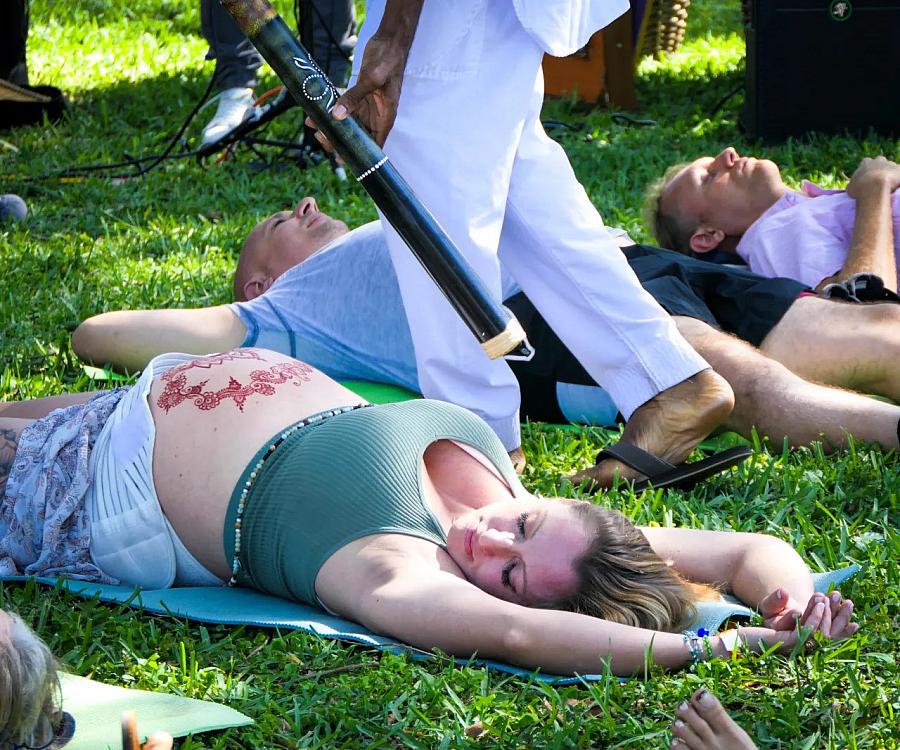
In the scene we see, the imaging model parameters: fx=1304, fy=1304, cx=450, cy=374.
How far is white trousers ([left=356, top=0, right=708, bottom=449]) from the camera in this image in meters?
2.95

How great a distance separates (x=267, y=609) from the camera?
7.98 feet

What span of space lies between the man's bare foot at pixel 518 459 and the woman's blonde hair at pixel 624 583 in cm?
84

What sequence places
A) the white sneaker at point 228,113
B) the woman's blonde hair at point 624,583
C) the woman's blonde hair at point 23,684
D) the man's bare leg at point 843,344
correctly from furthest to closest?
the white sneaker at point 228,113
the man's bare leg at point 843,344
the woman's blonde hair at point 624,583
the woman's blonde hair at point 23,684

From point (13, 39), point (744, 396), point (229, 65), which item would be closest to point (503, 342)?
point (744, 396)

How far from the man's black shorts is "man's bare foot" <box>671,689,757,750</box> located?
172 cm

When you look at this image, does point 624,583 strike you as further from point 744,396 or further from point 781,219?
point 781,219

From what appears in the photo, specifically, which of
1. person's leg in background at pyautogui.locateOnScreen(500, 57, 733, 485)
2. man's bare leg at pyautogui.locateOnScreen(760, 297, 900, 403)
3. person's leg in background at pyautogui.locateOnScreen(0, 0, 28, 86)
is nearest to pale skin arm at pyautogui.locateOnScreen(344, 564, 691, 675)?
person's leg in background at pyautogui.locateOnScreen(500, 57, 733, 485)

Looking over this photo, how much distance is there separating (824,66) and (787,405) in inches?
132

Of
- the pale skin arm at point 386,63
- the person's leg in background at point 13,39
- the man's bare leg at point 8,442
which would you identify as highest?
the person's leg in background at point 13,39

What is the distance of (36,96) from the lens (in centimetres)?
663

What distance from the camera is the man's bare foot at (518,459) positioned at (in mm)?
3178

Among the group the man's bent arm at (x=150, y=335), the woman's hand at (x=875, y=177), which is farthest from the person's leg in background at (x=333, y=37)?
the woman's hand at (x=875, y=177)

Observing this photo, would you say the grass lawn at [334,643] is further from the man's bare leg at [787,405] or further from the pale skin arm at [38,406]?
the pale skin arm at [38,406]

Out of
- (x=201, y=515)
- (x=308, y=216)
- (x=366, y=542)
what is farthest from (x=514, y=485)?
(x=308, y=216)
